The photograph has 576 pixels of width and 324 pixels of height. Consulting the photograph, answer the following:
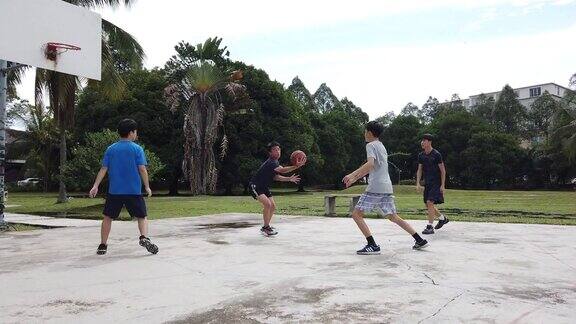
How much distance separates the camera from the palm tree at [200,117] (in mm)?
30891

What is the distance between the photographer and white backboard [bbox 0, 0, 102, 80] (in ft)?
27.2

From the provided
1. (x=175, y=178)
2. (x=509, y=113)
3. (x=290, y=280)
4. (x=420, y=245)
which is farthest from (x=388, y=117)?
(x=290, y=280)

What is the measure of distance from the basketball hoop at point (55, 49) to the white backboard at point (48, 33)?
6cm

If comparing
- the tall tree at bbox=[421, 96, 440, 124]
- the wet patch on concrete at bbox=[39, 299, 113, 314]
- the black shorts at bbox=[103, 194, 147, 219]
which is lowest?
the wet patch on concrete at bbox=[39, 299, 113, 314]

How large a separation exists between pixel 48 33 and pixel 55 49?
0.29 meters

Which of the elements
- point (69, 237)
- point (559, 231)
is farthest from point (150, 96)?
point (559, 231)

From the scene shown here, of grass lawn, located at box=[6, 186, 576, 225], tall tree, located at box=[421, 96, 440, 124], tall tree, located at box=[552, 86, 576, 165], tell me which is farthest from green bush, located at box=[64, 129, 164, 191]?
tall tree, located at box=[421, 96, 440, 124]

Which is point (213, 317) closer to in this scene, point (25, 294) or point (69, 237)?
point (25, 294)

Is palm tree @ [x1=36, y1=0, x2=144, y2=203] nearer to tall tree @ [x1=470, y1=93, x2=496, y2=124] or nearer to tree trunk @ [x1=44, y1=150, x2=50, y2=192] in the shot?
tree trunk @ [x1=44, y1=150, x2=50, y2=192]

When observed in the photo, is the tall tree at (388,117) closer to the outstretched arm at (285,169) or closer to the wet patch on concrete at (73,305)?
the outstretched arm at (285,169)

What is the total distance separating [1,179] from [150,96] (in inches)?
1012

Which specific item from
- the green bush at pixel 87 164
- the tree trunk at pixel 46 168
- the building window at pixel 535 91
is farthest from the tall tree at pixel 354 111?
the green bush at pixel 87 164

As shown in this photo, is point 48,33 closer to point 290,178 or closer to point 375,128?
point 290,178

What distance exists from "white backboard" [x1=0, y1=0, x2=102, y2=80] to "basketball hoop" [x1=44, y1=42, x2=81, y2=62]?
59 millimetres
